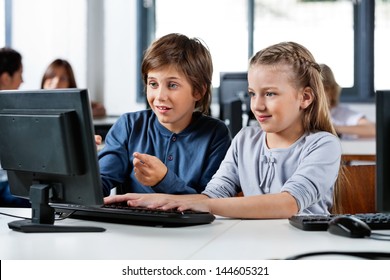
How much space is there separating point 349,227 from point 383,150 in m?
0.18

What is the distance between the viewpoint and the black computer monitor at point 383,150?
1279mm

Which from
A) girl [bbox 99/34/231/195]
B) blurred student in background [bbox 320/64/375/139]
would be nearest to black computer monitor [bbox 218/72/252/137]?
blurred student in background [bbox 320/64/375/139]

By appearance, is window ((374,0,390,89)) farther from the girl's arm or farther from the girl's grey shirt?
the girl's arm

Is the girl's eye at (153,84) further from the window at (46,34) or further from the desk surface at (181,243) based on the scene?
the window at (46,34)

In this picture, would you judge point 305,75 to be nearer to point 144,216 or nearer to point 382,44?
point 144,216

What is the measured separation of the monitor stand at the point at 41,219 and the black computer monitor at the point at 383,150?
0.59 m

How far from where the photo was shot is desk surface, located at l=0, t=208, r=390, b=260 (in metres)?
1.22

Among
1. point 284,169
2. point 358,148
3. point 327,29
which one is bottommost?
point 358,148

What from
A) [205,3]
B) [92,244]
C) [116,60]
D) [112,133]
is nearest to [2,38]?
[116,60]

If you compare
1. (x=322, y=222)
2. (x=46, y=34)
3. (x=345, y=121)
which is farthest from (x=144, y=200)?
(x=46, y=34)

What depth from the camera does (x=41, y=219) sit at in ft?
4.99

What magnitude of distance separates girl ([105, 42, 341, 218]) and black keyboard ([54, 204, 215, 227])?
0.31ft
